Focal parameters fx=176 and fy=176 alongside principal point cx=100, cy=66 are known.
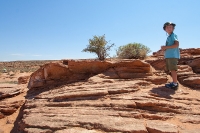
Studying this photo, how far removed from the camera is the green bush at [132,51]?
13.2m

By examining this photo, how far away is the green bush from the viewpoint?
43.4 feet

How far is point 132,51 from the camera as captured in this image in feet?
43.3

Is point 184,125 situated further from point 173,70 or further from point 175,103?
point 173,70

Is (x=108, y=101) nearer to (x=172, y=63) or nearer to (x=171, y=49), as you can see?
(x=172, y=63)

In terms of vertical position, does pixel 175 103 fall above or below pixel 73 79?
below

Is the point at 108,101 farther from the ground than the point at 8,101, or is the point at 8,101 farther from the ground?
the point at 108,101

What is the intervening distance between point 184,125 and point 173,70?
6.84ft

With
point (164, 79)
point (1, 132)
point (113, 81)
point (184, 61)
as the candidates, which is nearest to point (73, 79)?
point (113, 81)

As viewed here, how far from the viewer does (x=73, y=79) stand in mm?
6855

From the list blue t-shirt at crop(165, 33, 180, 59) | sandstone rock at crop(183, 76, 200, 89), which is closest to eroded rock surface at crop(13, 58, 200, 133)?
sandstone rock at crop(183, 76, 200, 89)

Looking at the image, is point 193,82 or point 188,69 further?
point 188,69

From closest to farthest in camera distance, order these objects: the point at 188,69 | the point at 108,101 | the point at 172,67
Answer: the point at 108,101, the point at 172,67, the point at 188,69

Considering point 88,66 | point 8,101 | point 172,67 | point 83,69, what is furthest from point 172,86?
point 8,101

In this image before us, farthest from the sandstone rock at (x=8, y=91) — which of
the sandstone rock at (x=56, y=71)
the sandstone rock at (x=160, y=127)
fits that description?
the sandstone rock at (x=160, y=127)
